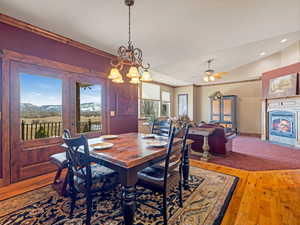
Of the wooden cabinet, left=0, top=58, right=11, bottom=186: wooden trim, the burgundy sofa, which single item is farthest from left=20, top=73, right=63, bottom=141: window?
the wooden cabinet

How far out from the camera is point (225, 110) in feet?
24.1

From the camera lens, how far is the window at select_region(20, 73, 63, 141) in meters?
2.56

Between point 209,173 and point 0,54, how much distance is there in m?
3.98

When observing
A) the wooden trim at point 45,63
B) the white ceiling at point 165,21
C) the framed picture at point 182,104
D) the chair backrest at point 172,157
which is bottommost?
the chair backrest at point 172,157

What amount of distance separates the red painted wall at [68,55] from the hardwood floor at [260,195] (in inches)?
81.0

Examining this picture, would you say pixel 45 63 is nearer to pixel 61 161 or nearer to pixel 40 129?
pixel 40 129

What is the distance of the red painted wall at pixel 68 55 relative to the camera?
240cm

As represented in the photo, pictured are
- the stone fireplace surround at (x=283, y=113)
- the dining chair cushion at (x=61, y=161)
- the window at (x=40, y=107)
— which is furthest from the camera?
the stone fireplace surround at (x=283, y=113)

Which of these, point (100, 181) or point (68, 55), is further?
point (68, 55)

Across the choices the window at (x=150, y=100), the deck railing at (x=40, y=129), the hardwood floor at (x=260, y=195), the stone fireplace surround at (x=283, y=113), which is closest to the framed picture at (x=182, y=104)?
the window at (x=150, y=100)

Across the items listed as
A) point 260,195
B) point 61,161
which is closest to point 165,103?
point 260,195

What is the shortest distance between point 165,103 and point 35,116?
258 inches

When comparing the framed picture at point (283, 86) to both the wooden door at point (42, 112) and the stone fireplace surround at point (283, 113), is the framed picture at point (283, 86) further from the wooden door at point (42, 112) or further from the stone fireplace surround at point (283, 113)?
the wooden door at point (42, 112)

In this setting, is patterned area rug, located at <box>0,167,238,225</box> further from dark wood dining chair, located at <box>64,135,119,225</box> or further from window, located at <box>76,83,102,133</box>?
window, located at <box>76,83,102,133</box>
